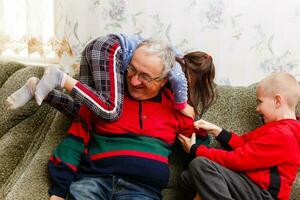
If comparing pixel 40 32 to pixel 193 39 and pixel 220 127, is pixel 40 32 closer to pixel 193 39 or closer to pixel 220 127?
pixel 193 39

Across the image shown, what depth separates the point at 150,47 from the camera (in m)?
1.44

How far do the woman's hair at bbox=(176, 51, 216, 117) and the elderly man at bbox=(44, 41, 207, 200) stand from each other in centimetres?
11

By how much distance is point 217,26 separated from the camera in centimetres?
180

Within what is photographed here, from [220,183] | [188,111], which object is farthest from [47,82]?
[220,183]

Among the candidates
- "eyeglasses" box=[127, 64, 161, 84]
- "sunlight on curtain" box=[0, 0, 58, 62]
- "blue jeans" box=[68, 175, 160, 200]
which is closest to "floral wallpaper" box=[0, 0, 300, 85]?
"sunlight on curtain" box=[0, 0, 58, 62]

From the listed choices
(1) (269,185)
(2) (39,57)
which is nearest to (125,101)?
(1) (269,185)

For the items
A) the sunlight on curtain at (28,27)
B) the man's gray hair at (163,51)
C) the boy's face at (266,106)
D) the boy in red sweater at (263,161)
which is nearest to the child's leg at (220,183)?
the boy in red sweater at (263,161)

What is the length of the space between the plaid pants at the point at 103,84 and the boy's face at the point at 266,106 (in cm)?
54

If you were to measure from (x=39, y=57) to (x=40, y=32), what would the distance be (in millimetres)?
162

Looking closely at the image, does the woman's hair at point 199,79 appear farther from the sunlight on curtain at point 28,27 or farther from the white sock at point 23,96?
the sunlight on curtain at point 28,27

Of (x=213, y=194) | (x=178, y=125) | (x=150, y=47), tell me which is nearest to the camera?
(x=213, y=194)

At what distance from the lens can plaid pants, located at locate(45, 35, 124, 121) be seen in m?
1.38

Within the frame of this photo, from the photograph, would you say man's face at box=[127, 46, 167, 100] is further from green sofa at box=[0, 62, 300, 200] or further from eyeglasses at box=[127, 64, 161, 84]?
green sofa at box=[0, 62, 300, 200]

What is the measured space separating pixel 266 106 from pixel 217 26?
1.67 ft
